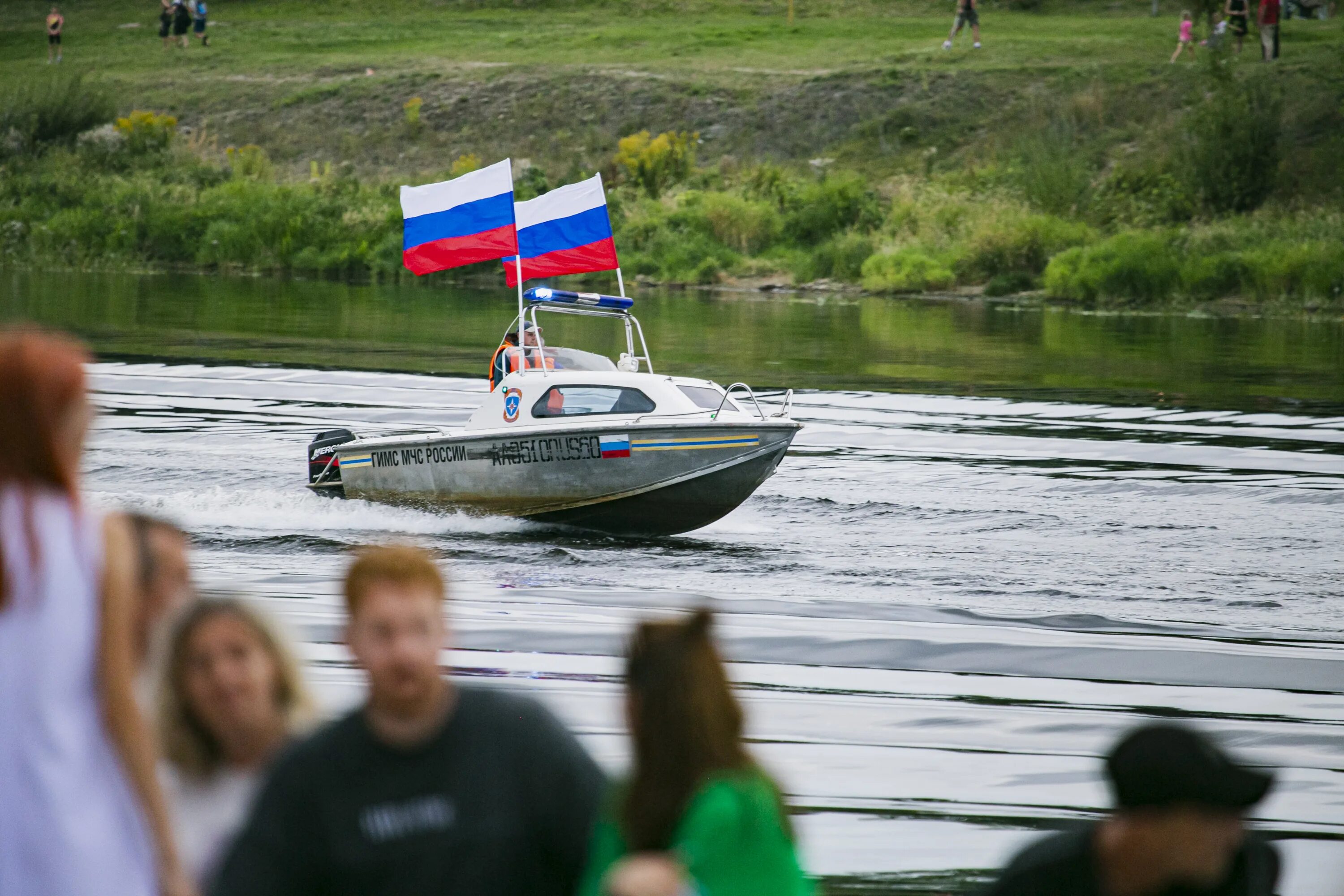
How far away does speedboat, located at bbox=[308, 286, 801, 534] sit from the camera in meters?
16.7

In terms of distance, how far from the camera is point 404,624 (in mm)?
3621

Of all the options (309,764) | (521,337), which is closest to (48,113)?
(521,337)

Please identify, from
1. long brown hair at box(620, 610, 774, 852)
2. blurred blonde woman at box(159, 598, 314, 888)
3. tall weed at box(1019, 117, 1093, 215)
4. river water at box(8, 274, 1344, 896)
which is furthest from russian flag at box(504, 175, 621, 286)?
tall weed at box(1019, 117, 1093, 215)

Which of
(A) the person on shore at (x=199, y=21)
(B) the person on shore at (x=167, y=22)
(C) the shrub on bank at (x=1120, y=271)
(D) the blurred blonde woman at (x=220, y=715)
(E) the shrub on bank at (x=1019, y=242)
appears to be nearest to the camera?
(D) the blurred blonde woman at (x=220, y=715)

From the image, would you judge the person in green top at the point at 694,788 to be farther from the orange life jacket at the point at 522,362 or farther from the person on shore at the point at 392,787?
the orange life jacket at the point at 522,362

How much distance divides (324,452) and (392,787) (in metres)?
15.7

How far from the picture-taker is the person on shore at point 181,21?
9006cm

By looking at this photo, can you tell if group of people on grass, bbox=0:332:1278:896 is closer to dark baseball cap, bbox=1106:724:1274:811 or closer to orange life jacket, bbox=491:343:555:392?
dark baseball cap, bbox=1106:724:1274:811

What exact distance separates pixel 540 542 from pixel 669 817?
14243 millimetres

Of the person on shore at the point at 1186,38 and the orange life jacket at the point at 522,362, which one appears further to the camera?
the person on shore at the point at 1186,38

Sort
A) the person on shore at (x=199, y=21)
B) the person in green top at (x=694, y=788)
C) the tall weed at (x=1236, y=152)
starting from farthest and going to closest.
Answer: the person on shore at (x=199, y=21) < the tall weed at (x=1236, y=152) < the person in green top at (x=694, y=788)

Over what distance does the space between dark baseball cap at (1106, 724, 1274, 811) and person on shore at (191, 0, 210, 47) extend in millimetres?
93643

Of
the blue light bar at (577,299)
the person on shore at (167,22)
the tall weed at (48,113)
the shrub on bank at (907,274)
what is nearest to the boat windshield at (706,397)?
the blue light bar at (577,299)

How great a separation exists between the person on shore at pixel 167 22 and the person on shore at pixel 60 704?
90.7 meters
